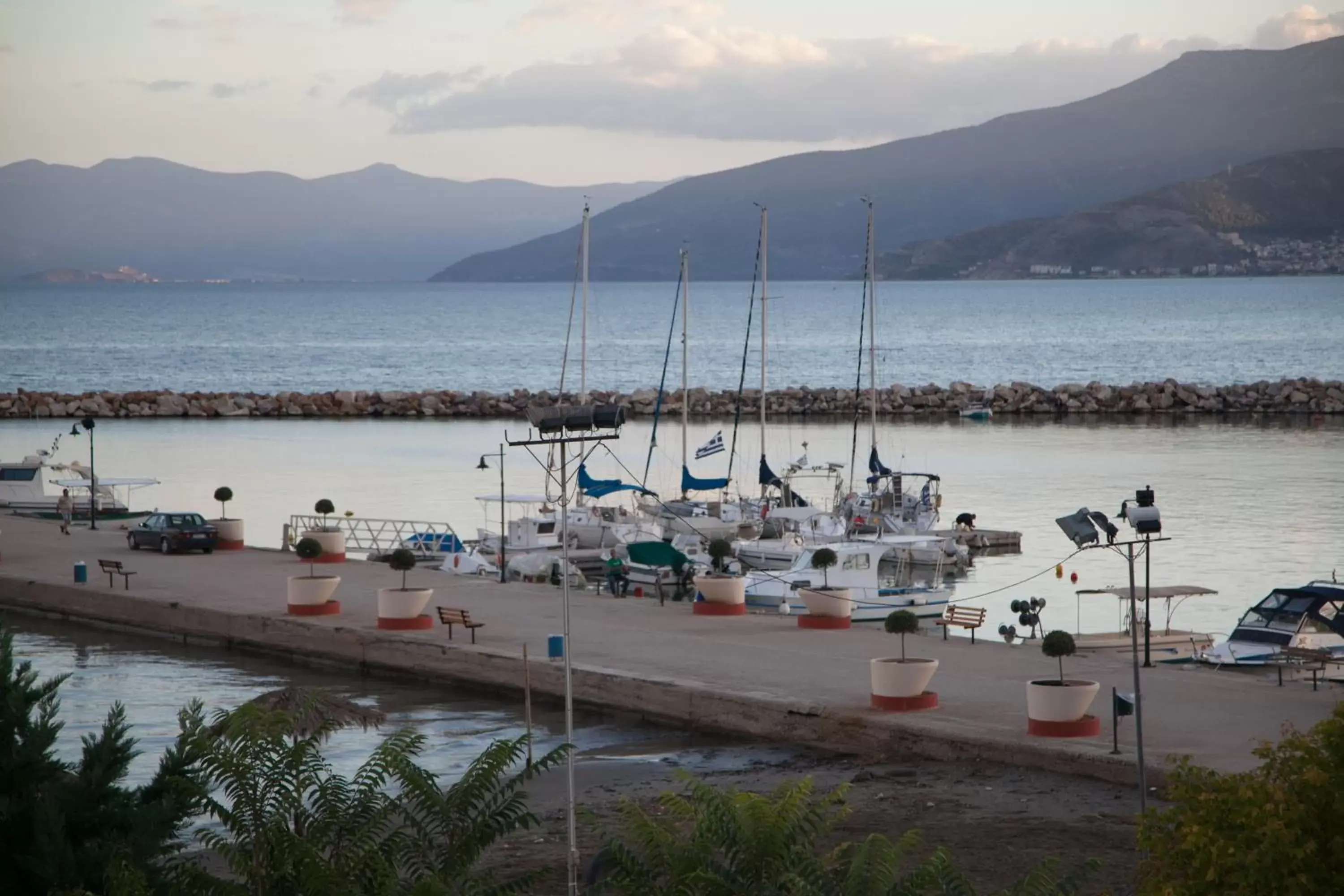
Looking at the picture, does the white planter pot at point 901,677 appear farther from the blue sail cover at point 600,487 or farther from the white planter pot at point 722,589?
the blue sail cover at point 600,487

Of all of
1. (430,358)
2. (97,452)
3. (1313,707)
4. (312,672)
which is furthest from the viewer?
(430,358)

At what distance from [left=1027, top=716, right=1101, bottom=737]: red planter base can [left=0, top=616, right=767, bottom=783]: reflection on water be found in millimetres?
3665

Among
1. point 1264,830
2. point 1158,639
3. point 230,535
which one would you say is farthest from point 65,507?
point 1264,830

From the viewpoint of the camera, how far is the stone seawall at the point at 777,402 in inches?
3629

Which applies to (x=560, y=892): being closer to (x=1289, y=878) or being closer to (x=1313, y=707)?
(x=1289, y=878)

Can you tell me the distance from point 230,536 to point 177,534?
1585mm

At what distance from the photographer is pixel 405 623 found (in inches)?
1135

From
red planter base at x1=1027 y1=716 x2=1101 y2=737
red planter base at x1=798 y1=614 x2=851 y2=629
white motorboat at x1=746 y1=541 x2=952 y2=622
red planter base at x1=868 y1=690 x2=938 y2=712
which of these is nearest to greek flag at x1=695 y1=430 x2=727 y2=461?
white motorboat at x1=746 y1=541 x2=952 y2=622

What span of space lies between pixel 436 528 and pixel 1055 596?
19.3 metres

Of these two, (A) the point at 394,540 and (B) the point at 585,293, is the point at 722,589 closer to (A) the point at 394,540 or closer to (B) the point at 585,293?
(A) the point at 394,540

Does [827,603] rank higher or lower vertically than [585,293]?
lower

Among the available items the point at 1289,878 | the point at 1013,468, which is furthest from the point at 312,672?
the point at 1013,468

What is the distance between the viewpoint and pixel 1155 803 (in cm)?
1786

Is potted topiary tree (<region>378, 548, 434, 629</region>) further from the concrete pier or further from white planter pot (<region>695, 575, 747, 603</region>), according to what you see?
white planter pot (<region>695, 575, 747, 603</region>)
